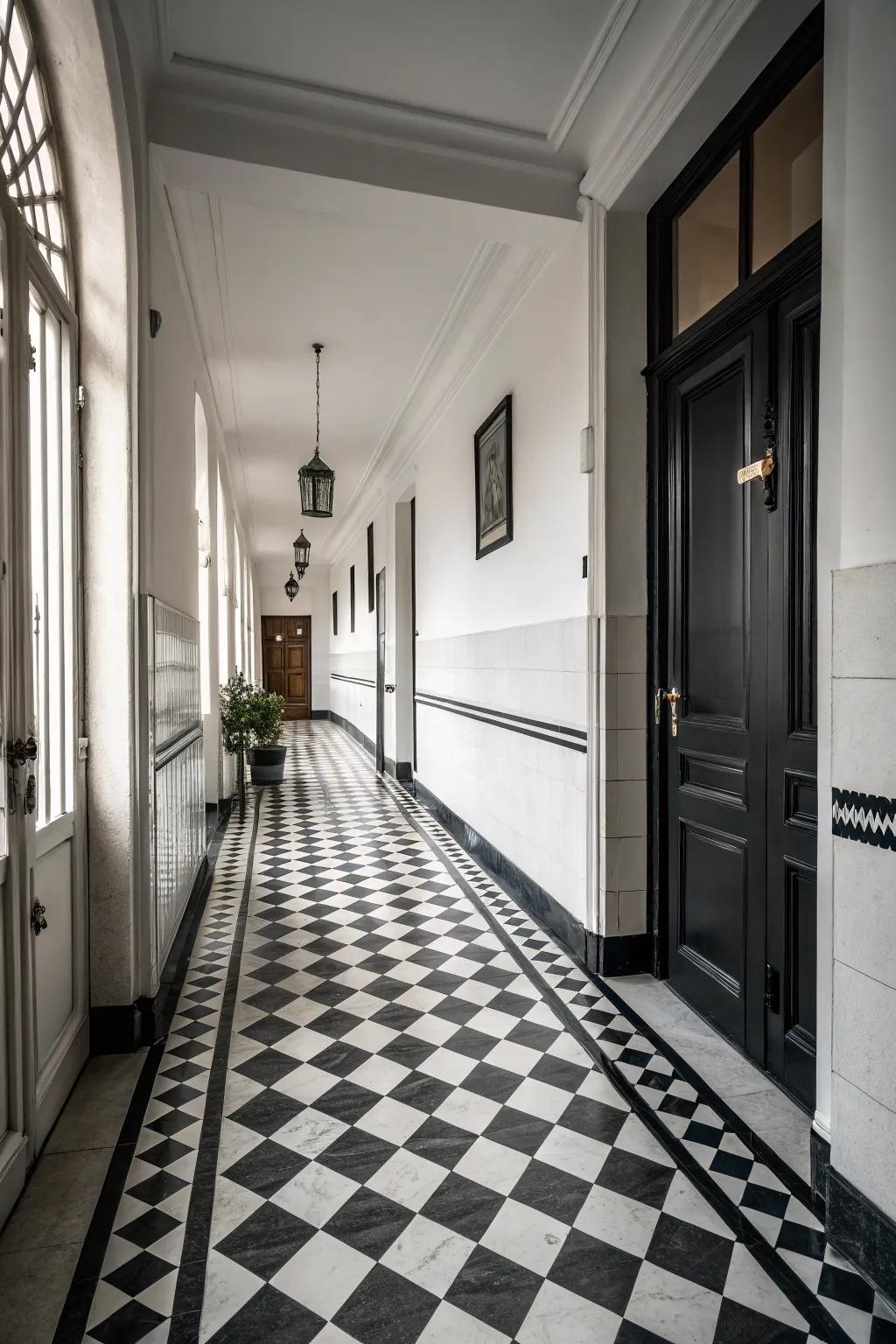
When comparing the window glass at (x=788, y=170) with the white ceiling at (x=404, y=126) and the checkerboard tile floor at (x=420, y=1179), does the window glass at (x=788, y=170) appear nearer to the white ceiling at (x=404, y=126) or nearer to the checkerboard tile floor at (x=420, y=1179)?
the white ceiling at (x=404, y=126)

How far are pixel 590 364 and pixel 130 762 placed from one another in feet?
7.91

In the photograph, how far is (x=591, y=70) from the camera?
261 centimetres

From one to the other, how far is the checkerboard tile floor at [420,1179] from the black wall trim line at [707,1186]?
0.01m

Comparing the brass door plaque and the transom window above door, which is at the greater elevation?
the transom window above door

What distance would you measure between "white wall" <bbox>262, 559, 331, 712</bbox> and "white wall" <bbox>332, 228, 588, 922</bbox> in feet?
36.3

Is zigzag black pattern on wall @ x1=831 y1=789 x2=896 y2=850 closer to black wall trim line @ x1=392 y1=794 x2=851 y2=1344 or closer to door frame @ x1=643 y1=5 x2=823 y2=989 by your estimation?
black wall trim line @ x1=392 y1=794 x2=851 y2=1344

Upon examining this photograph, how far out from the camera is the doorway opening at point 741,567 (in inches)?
86.0

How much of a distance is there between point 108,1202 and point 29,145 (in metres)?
2.80

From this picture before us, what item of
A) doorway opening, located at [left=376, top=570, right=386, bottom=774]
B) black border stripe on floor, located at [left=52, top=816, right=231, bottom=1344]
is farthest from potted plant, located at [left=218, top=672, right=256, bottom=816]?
black border stripe on floor, located at [left=52, top=816, right=231, bottom=1344]

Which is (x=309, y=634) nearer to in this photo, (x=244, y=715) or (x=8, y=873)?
(x=244, y=715)

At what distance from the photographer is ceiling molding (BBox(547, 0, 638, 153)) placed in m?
2.38

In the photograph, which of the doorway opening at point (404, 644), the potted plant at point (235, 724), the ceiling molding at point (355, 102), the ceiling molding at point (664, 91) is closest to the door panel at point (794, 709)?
the ceiling molding at point (664, 91)

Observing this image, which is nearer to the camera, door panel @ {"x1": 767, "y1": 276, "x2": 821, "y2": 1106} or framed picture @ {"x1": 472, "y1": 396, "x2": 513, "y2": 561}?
door panel @ {"x1": 767, "y1": 276, "x2": 821, "y2": 1106}

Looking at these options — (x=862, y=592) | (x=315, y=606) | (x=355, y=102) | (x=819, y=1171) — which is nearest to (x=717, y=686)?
(x=862, y=592)
